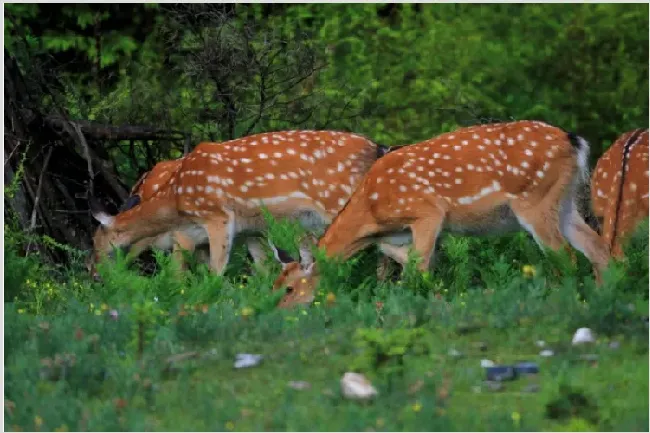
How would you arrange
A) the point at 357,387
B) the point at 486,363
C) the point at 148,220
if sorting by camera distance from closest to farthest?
1. the point at 357,387
2. the point at 486,363
3. the point at 148,220

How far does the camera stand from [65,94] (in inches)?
567

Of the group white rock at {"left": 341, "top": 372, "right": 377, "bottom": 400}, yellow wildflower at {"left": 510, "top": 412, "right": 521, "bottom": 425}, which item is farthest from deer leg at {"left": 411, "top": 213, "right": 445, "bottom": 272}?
yellow wildflower at {"left": 510, "top": 412, "right": 521, "bottom": 425}

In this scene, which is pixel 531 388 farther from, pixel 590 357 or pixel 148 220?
pixel 148 220

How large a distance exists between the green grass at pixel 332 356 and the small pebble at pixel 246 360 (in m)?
0.04

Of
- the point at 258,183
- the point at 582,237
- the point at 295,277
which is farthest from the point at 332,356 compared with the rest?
the point at 258,183

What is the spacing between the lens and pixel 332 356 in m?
6.80

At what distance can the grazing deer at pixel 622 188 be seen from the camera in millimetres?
9328

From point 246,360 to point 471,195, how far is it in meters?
3.39

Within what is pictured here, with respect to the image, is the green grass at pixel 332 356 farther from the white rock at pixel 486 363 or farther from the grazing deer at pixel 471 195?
the grazing deer at pixel 471 195

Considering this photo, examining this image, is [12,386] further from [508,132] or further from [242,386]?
[508,132]

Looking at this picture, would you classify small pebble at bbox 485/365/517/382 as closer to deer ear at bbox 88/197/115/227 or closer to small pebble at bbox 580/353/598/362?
small pebble at bbox 580/353/598/362

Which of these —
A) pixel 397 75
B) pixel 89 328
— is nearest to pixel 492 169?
pixel 89 328

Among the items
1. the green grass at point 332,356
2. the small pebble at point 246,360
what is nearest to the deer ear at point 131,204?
the green grass at point 332,356

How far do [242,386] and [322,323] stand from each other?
1.14 m
